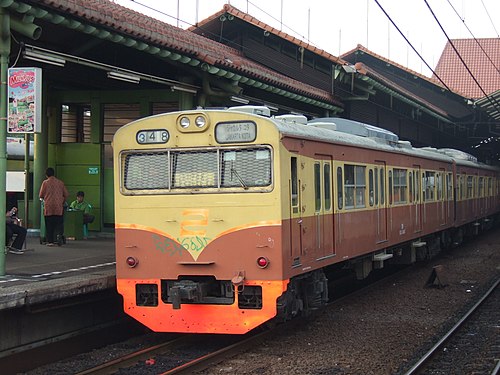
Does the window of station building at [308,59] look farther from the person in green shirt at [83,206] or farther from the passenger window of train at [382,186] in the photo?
the passenger window of train at [382,186]

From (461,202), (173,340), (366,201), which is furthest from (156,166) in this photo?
(461,202)

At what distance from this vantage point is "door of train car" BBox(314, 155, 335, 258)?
924 centimetres

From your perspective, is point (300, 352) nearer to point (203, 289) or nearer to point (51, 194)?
point (203, 289)

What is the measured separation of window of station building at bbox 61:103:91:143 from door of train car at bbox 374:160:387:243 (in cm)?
694

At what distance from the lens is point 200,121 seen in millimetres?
8430

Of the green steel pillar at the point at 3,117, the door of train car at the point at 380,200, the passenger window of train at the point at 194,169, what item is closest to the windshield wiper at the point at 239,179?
the passenger window of train at the point at 194,169

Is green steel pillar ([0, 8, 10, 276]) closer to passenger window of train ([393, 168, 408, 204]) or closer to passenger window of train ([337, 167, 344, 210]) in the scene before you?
passenger window of train ([337, 167, 344, 210])

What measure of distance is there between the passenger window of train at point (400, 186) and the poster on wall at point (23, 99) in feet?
22.2

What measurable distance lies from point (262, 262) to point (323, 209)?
173 cm

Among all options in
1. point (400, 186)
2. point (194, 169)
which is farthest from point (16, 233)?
point (400, 186)

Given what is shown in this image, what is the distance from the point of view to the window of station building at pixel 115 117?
599 inches

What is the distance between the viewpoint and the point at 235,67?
1335 cm

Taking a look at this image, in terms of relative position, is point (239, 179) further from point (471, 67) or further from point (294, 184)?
point (471, 67)


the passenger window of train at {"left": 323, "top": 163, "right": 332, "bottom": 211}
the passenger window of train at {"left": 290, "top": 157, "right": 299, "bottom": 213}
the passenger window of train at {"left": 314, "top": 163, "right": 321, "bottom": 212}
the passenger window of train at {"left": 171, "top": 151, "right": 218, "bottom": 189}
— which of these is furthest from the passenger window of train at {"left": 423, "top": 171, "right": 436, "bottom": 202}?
the passenger window of train at {"left": 171, "top": 151, "right": 218, "bottom": 189}
